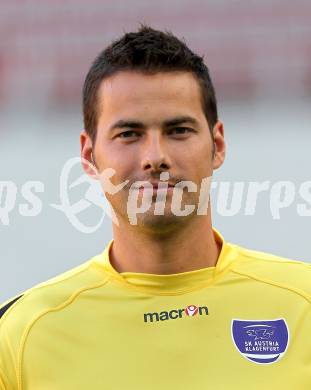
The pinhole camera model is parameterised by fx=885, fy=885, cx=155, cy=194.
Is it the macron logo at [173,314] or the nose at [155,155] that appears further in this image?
the macron logo at [173,314]

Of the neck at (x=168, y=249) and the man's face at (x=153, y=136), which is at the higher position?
the man's face at (x=153, y=136)

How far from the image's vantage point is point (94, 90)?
247 cm

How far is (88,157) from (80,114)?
10.8ft

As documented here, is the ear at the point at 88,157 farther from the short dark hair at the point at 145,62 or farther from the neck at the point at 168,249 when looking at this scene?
the neck at the point at 168,249

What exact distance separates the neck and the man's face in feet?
0.28

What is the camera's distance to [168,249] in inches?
93.4

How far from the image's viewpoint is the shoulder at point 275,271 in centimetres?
241

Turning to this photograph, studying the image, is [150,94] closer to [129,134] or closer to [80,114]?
[129,134]

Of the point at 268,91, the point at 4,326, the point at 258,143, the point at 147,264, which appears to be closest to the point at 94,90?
the point at 147,264

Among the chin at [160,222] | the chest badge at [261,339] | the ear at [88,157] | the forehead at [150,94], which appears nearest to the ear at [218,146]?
the forehead at [150,94]

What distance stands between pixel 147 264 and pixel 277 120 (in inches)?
129

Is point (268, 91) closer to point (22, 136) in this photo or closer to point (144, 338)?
point (22, 136)

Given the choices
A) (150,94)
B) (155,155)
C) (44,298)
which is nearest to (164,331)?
(44,298)

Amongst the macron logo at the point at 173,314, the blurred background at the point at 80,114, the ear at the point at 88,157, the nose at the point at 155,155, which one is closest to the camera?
the nose at the point at 155,155
